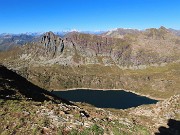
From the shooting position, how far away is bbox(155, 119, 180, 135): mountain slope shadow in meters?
48.1

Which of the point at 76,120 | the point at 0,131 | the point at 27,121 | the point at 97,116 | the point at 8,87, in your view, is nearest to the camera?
the point at 0,131

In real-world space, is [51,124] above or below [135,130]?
above

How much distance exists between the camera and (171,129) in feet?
171

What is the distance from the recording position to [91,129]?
110 ft

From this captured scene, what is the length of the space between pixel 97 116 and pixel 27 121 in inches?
485

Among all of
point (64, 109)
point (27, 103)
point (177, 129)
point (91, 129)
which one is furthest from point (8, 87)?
point (177, 129)

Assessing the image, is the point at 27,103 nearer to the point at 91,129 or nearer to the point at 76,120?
the point at 76,120

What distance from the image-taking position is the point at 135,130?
4006 centimetres

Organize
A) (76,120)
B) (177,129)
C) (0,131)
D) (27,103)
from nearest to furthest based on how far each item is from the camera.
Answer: (0,131), (76,120), (27,103), (177,129)

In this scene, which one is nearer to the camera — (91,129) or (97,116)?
(91,129)

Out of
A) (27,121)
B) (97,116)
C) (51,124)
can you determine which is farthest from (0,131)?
(97,116)

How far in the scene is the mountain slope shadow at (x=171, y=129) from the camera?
48.1 meters

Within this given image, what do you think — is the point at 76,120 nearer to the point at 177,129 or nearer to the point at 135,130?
the point at 135,130

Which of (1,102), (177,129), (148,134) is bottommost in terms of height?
(177,129)
